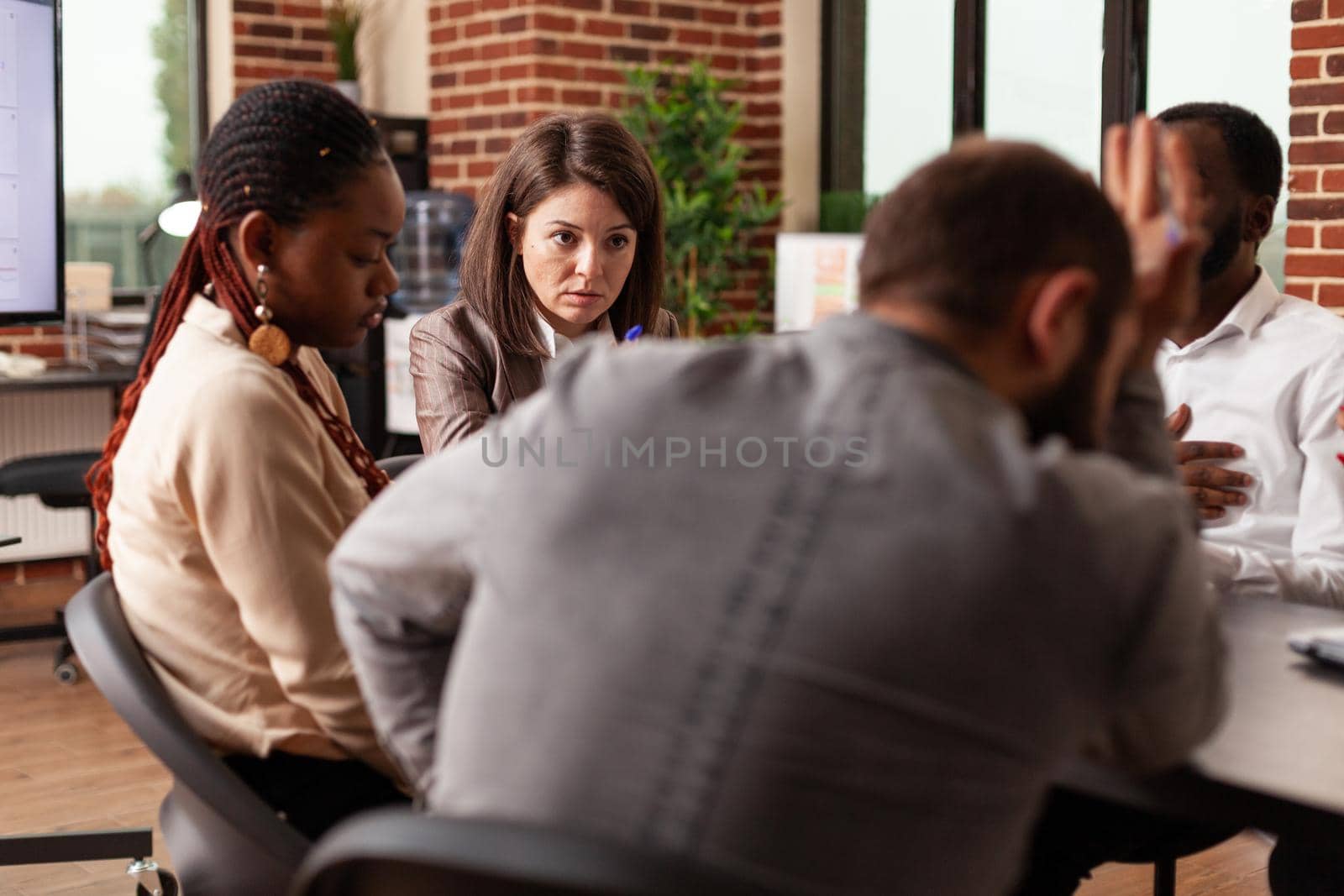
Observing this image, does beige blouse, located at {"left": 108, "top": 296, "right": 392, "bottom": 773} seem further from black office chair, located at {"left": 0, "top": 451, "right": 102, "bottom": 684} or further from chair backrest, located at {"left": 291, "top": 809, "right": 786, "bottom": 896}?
black office chair, located at {"left": 0, "top": 451, "right": 102, "bottom": 684}

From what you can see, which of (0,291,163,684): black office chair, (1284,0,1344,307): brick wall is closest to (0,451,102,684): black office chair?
(0,291,163,684): black office chair

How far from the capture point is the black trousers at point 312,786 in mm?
1356

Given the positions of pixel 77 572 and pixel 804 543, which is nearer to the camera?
pixel 804 543

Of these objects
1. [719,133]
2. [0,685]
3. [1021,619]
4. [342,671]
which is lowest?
[0,685]

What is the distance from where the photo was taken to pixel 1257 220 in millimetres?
2199

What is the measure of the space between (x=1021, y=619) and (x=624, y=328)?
1705 millimetres

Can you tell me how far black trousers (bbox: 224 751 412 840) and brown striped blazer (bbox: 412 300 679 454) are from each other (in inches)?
34.4

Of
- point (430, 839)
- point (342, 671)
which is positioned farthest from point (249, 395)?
point (430, 839)

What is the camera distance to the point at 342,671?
1.34 metres

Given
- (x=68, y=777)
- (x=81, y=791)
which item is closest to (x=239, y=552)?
(x=81, y=791)

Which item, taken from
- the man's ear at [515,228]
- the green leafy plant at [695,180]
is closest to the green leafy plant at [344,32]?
the green leafy plant at [695,180]

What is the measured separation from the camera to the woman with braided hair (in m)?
1.30

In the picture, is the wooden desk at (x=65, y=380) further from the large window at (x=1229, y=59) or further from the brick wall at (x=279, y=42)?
the large window at (x=1229, y=59)

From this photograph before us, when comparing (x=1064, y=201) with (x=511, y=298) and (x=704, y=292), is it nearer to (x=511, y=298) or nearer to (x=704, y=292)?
(x=511, y=298)
